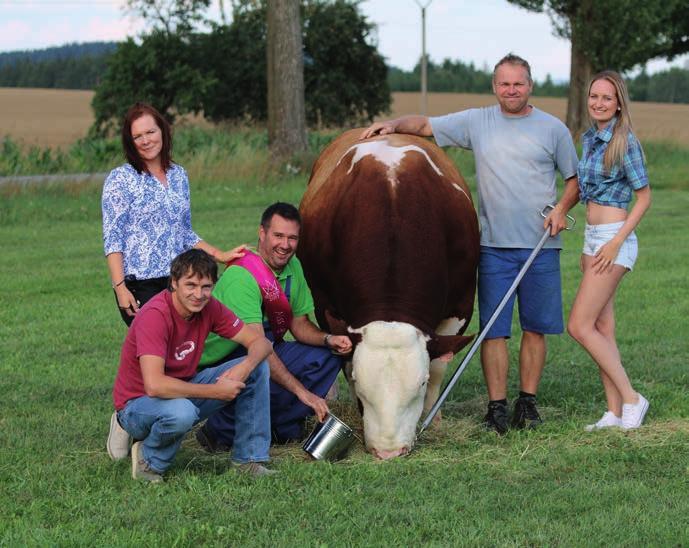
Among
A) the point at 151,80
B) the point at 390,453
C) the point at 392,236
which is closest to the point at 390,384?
the point at 390,453

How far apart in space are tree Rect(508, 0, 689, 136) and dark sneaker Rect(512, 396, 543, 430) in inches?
866

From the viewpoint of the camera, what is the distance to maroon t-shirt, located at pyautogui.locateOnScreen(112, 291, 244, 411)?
5492mm

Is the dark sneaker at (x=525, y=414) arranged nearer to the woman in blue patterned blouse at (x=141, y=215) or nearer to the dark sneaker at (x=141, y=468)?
the woman in blue patterned blouse at (x=141, y=215)

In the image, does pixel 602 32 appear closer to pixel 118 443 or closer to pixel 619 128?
pixel 619 128

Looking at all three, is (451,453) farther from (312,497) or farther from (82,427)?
(82,427)

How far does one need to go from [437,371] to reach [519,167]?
1326 mm

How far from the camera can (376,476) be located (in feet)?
18.7

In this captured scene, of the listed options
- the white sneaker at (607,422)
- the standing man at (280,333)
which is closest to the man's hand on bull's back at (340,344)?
the standing man at (280,333)

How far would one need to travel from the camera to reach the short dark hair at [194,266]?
5.45 meters

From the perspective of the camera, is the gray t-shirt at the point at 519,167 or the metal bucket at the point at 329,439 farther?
the gray t-shirt at the point at 519,167

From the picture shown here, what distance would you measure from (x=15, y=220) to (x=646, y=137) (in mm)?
Answer: 19459

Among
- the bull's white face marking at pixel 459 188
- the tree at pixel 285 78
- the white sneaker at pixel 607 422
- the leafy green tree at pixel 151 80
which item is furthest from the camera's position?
the leafy green tree at pixel 151 80

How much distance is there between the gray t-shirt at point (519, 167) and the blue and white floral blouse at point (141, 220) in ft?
6.02

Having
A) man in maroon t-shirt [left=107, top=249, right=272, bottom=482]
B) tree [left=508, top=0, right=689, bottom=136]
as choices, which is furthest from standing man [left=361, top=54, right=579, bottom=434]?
tree [left=508, top=0, right=689, bottom=136]
